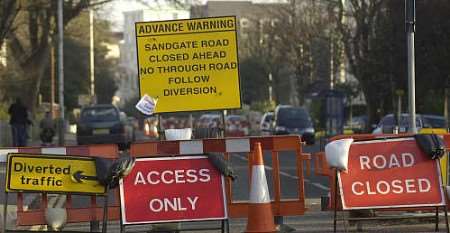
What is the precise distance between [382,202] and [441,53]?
27.8 m

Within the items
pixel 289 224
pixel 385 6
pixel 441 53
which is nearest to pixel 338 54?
pixel 385 6

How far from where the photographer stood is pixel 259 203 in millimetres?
9578

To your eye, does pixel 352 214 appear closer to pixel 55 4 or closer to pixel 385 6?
pixel 385 6

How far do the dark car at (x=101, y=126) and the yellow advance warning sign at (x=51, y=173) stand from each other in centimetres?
2461

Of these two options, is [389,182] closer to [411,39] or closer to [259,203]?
[259,203]

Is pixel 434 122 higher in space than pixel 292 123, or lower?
higher

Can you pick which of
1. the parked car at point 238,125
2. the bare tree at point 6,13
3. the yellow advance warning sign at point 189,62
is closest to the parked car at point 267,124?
the parked car at point 238,125

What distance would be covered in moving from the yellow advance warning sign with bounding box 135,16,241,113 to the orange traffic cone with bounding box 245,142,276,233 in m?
2.30

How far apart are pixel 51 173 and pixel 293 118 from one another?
103 ft

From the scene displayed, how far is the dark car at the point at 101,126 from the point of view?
34.3 m

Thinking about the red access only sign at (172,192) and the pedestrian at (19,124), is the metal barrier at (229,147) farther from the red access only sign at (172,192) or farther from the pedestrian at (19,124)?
the pedestrian at (19,124)

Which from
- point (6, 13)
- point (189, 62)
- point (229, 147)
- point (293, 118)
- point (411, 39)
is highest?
point (6, 13)

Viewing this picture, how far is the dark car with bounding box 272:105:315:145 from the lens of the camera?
3981 centimetres

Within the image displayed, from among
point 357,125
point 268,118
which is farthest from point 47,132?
point 357,125
